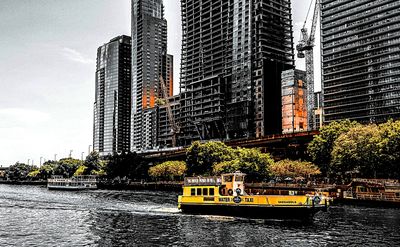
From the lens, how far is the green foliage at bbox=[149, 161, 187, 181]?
17866 cm

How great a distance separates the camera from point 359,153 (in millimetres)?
105000

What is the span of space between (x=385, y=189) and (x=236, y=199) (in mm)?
41528

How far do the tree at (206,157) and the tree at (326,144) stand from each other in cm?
2876

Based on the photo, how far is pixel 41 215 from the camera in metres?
76.9

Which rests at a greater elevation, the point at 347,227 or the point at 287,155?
the point at 287,155

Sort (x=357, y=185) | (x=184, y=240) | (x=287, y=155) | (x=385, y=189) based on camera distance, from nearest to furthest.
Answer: (x=184, y=240) → (x=385, y=189) → (x=357, y=185) → (x=287, y=155)

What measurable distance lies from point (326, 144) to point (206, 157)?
4090 centimetres

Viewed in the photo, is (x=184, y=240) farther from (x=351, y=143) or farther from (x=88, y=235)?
(x=351, y=143)

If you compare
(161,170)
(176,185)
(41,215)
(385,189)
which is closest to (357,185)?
(385,189)

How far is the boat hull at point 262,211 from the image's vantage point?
6456cm

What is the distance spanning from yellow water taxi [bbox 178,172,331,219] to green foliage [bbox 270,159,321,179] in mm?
57421

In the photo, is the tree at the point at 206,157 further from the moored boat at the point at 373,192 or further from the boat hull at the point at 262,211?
the boat hull at the point at 262,211

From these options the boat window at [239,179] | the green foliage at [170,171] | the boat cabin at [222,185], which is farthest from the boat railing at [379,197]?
the green foliage at [170,171]

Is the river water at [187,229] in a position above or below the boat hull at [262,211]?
below
